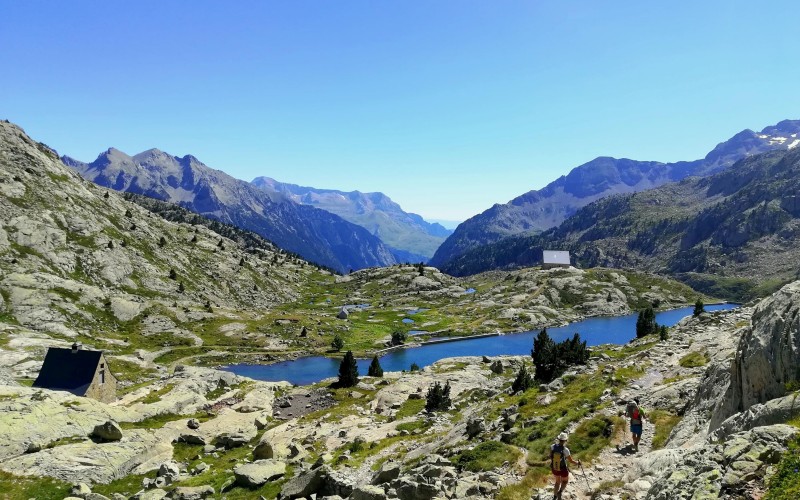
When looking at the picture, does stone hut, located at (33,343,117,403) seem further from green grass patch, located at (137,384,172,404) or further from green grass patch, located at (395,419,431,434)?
green grass patch, located at (395,419,431,434)

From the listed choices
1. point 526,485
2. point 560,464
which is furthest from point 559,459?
point 526,485

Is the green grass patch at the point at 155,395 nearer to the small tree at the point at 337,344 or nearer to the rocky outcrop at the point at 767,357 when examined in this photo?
the rocky outcrop at the point at 767,357

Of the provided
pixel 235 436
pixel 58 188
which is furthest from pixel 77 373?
pixel 58 188

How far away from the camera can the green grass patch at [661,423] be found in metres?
27.5

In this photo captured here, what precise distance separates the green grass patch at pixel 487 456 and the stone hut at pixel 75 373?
214 feet

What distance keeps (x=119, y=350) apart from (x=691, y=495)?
140 meters

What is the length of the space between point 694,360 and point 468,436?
2415 cm

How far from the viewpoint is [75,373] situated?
71562mm

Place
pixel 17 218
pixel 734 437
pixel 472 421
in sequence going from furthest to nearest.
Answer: pixel 17 218
pixel 472 421
pixel 734 437

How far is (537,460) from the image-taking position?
1123 inches

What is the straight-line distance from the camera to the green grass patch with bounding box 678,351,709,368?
4262 cm

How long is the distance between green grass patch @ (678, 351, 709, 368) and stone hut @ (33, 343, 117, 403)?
81111 mm

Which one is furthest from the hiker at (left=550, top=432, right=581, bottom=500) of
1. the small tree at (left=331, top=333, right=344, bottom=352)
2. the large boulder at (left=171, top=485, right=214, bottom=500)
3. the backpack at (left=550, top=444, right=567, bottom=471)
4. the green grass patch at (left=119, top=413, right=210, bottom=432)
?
the small tree at (left=331, top=333, right=344, bottom=352)

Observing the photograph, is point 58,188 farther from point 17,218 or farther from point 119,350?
point 119,350
